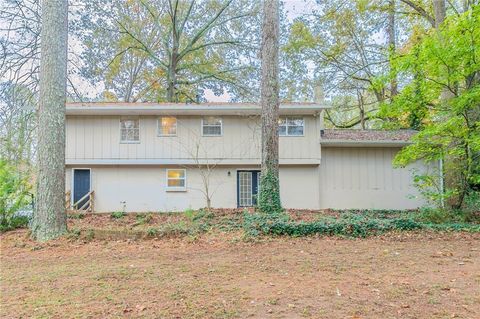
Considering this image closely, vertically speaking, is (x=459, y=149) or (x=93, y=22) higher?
(x=93, y=22)

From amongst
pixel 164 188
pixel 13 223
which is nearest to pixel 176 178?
pixel 164 188

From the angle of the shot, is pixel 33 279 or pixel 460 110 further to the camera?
pixel 460 110

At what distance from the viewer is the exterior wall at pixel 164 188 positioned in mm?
13070

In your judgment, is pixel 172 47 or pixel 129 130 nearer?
pixel 129 130

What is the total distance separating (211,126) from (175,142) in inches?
61.2

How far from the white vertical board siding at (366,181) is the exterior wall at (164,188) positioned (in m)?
0.71

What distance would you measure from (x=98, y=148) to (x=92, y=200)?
81.0 inches

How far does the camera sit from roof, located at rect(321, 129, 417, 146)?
12.7 meters

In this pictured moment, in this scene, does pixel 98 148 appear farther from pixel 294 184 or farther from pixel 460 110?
pixel 460 110

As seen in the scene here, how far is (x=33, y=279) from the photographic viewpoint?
13.7 feet

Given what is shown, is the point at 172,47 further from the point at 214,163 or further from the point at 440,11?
the point at 440,11

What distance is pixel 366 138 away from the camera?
13008mm

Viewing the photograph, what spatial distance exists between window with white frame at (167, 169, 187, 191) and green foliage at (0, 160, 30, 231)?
Result: 573 centimetres

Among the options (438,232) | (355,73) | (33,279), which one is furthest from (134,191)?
(355,73)
